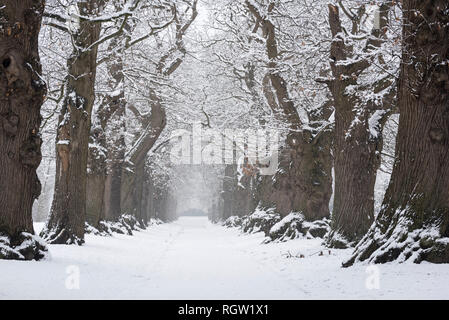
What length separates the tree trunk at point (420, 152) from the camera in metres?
8.44

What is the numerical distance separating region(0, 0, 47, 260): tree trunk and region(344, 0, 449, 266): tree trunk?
5933mm

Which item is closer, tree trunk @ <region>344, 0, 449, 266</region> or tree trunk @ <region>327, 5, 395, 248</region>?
tree trunk @ <region>344, 0, 449, 266</region>

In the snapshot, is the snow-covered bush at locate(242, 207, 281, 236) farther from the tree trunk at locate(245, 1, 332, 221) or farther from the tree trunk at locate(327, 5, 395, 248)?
the tree trunk at locate(327, 5, 395, 248)

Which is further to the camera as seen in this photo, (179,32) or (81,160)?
(179,32)

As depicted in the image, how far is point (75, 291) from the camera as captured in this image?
6953 millimetres

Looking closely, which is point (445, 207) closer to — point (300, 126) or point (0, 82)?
point (0, 82)

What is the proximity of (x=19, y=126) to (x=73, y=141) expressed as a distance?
4693 mm

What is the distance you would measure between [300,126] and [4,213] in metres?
11.2

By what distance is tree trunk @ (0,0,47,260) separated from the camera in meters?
9.39

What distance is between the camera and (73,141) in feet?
46.9

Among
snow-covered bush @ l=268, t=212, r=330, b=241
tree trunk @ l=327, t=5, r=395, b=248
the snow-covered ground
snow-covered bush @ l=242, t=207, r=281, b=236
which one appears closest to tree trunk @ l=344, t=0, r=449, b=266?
the snow-covered ground

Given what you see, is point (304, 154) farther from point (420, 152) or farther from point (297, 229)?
point (420, 152)
